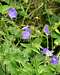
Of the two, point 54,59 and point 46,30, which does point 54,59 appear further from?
point 46,30

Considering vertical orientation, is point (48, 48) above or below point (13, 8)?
below

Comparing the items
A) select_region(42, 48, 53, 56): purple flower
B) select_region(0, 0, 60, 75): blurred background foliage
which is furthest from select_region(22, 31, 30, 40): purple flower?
select_region(42, 48, 53, 56): purple flower

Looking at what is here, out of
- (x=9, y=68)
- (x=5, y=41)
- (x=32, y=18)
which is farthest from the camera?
→ (x=32, y=18)

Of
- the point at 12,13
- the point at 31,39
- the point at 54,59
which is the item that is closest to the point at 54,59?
the point at 54,59

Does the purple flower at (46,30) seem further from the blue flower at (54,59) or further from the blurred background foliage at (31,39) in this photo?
the blue flower at (54,59)

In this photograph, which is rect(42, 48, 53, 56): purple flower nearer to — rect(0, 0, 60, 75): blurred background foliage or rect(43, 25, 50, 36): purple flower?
rect(0, 0, 60, 75): blurred background foliage

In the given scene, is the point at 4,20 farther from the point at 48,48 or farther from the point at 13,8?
the point at 48,48

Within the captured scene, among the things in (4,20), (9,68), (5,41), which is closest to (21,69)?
(9,68)

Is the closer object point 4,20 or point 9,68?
point 9,68
